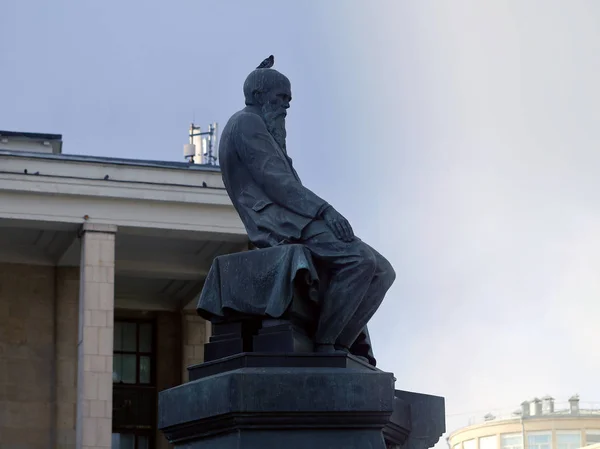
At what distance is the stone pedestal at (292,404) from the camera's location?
7973mm

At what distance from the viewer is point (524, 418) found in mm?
113000

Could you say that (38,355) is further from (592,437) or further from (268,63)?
(592,437)

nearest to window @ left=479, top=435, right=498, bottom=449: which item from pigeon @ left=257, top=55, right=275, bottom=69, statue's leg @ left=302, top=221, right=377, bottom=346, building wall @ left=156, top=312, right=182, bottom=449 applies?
building wall @ left=156, top=312, right=182, bottom=449

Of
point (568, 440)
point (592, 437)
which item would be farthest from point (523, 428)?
point (592, 437)

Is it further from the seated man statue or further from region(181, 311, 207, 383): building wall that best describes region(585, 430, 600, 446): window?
the seated man statue

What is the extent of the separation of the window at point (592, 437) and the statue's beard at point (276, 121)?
10141 cm

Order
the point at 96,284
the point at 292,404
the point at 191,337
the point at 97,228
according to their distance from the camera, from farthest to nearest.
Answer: the point at 191,337 < the point at 97,228 < the point at 96,284 < the point at 292,404

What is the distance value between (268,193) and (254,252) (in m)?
0.47

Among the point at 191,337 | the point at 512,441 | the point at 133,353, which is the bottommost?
the point at 133,353

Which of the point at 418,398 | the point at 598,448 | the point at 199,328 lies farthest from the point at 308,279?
the point at 598,448

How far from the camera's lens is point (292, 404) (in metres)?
7.98

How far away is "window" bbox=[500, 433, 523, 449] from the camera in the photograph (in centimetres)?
11206

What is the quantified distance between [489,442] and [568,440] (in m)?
8.85

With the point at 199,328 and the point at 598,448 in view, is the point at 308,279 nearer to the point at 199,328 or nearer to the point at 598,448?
the point at 199,328
